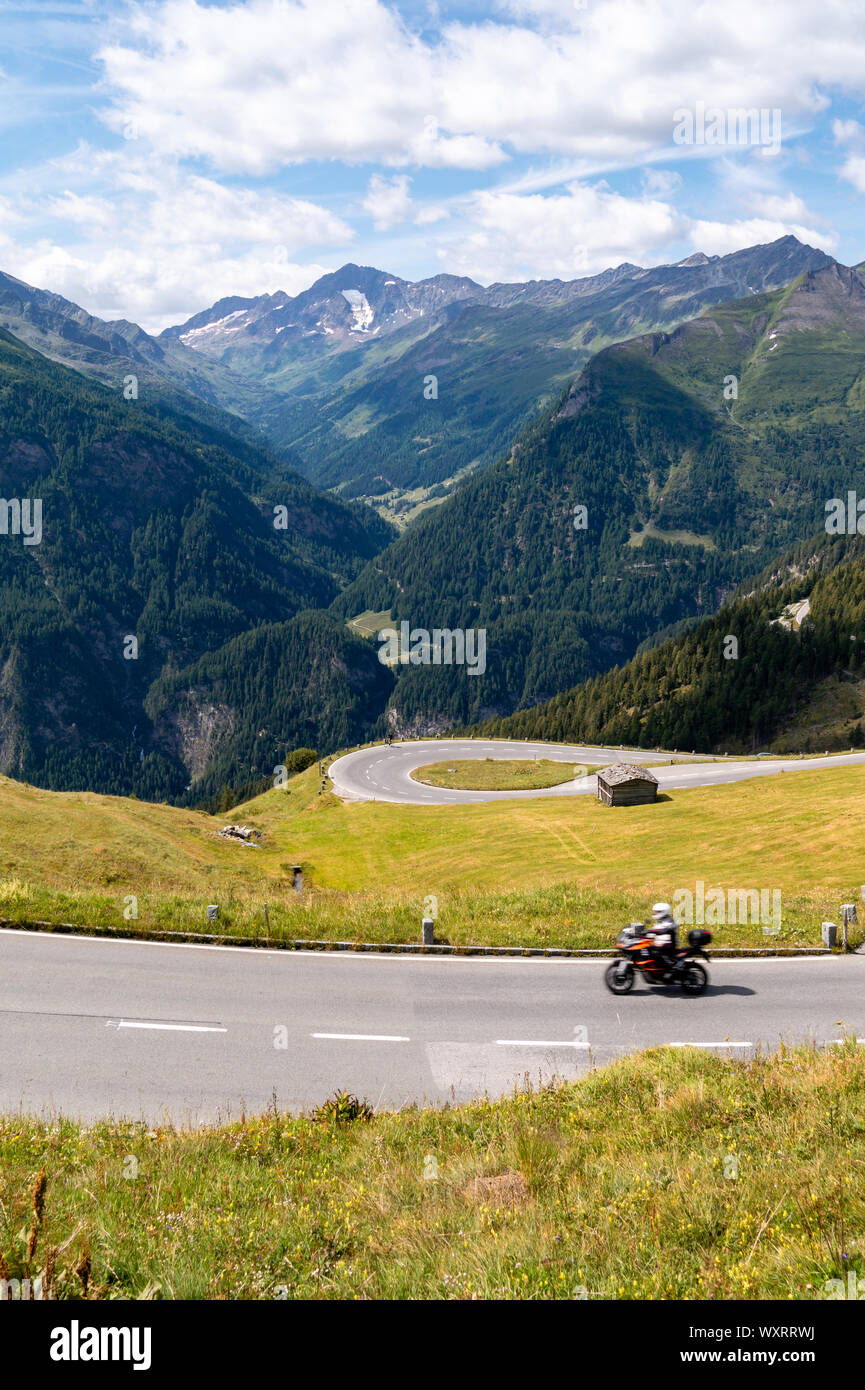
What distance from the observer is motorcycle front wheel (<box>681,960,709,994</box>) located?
19.1m

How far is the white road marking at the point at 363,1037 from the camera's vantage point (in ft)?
53.5

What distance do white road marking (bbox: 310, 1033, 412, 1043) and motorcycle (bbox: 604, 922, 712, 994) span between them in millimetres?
5966

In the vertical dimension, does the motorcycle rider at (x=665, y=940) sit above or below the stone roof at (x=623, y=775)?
above

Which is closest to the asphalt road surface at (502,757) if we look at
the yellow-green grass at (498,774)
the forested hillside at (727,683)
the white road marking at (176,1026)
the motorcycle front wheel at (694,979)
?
the yellow-green grass at (498,774)

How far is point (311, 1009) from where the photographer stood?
17.6m

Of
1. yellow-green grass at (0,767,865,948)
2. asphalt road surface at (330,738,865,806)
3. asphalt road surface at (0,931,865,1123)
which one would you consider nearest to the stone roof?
yellow-green grass at (0,767,865,948)

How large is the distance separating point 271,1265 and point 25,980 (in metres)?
13.6

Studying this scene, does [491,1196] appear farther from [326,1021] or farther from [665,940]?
[665,940]

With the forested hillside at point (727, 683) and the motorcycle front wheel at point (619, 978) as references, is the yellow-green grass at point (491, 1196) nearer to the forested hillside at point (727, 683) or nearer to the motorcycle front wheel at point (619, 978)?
the motorcycle front wheel at point (619, 978)

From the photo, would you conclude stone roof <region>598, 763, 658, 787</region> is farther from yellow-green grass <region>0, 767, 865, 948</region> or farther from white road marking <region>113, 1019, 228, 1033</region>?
white road marking <region>113, 1019, 228, 1033</region>

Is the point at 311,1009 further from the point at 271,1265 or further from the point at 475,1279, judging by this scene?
the point at 475,1279

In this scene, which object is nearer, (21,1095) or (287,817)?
(21,1095)

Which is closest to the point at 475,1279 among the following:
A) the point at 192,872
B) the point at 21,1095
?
the point at 21,1095

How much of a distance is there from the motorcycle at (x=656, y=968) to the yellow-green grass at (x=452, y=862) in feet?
8.43
